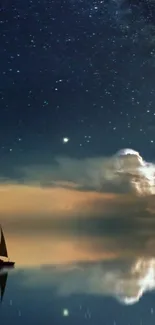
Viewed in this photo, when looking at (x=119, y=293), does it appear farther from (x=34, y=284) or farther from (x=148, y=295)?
(x=34, y=284)

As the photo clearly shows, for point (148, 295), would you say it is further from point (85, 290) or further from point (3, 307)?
point (3, 307)

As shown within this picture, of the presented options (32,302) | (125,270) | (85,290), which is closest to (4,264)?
(125,270)

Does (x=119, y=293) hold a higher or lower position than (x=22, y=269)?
lower

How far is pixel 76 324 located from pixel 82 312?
3.50 meters

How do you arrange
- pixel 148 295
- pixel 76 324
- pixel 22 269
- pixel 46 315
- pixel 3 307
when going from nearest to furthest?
pixel 76 324 → pixel 46 315 → pixel 3 307 → pixel 148 295 → pixel 22 269

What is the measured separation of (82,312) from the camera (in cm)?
3008

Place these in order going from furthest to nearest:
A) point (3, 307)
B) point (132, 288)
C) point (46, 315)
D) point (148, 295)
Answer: point (132, 288), point (148, 295), point (3, 307), point (46, 315)

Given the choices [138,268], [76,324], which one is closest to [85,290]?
[76,324]

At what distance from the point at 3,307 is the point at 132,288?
9.99m

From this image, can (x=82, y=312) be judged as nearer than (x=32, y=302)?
Yes

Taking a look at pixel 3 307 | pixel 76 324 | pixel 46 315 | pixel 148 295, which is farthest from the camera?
pixel 148 295

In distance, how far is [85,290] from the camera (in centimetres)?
3828

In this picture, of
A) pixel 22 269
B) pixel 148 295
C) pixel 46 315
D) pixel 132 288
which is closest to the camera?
pixel 46 315

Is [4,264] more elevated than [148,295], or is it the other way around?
[4,264]
